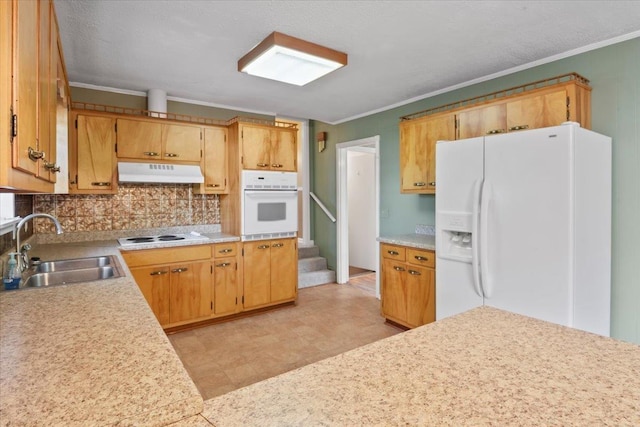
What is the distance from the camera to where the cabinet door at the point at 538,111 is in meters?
2.47

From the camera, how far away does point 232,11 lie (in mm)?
2135

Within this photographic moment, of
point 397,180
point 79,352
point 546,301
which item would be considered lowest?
point 546,301

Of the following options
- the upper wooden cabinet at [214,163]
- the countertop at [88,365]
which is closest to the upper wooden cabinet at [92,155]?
the upper wooden cabinet at [214,163]

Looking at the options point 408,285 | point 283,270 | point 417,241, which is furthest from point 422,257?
point 283,270

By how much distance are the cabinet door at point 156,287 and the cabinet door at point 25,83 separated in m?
2.48

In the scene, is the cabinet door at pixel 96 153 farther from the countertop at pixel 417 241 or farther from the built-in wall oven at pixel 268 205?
the countertop at pixel 417 241

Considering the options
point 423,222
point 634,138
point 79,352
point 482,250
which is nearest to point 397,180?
point 423,222

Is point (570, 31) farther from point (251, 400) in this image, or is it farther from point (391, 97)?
point (251, 400)

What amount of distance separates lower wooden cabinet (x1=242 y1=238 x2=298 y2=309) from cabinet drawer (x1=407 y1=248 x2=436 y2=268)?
1446mm

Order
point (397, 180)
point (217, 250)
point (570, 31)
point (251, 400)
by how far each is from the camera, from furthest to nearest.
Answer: point (397, 180) → point (217, 250) → point (570, 31) → point (251, 400)

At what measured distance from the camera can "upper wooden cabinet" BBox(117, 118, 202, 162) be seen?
3.37m

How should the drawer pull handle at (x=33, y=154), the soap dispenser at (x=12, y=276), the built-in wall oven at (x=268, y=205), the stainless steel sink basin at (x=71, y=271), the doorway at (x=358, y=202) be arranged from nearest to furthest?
→ the drawer pull handle at (x=33, y=154) < the soap dispenser at (x=12, y=276) < the stainless steel sink basin at (x=71, y=271) < the built-in wall oven at (x=268, y=205) < the doorway at (x=358, y=202)

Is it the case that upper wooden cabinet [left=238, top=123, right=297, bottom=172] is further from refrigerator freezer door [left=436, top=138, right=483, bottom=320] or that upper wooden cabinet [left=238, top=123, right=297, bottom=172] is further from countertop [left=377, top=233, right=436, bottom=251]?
refrigerator freezer door [left=436, top=138, right=483, bottom=320]

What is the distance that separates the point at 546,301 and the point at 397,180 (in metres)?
2.26
